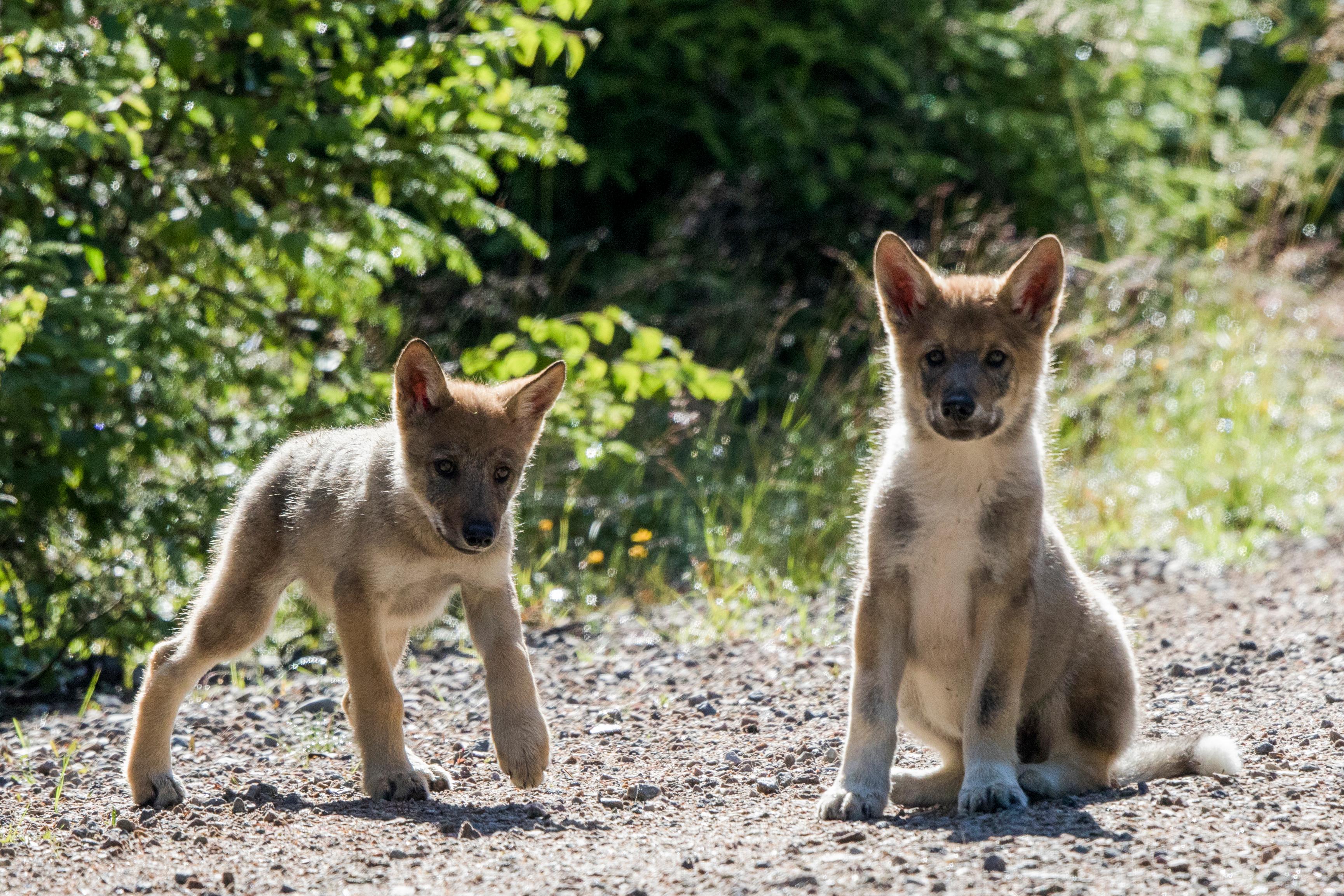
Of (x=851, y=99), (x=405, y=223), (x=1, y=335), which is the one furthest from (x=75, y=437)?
(x=851, y=99)

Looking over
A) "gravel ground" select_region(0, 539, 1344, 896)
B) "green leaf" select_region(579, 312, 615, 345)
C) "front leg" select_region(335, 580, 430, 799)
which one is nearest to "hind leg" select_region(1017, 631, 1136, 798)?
"gravel ground" select_region(0, 539, 1344, 896)

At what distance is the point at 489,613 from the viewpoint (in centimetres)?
498

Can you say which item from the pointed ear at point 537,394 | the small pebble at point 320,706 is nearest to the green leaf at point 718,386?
the pointed ear at point 537,394

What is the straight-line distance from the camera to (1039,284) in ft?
16.1

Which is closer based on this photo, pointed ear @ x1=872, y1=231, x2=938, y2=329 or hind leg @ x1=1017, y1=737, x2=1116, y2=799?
A: hind leg @ x1=1017, y1=737, x2=1116, y2=799

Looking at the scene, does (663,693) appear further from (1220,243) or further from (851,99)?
(1220,243)

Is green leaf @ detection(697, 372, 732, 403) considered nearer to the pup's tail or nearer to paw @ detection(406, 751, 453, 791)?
paw @ detection(406, 751, 453, 791)

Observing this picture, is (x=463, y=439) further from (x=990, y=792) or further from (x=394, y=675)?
(x=990, y=792)

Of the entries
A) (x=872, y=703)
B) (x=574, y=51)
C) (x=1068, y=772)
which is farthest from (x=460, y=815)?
(x=574, y=51)

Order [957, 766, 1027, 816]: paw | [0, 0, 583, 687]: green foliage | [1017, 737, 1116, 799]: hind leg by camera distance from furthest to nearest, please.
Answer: [0, 0, 583, 687]: green foliage < [1017, 737, 1116, 799]: hind leg < [957, 766, 1027, 816]: paw

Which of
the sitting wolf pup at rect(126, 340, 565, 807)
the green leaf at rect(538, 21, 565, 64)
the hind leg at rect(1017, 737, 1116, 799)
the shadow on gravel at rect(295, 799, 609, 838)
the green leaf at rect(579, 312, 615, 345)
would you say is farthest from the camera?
the green leaf at rect(579, 312, 615, 345)

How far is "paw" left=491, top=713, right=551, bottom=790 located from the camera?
476 cm

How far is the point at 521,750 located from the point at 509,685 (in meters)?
0.22

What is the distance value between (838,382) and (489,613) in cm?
590
